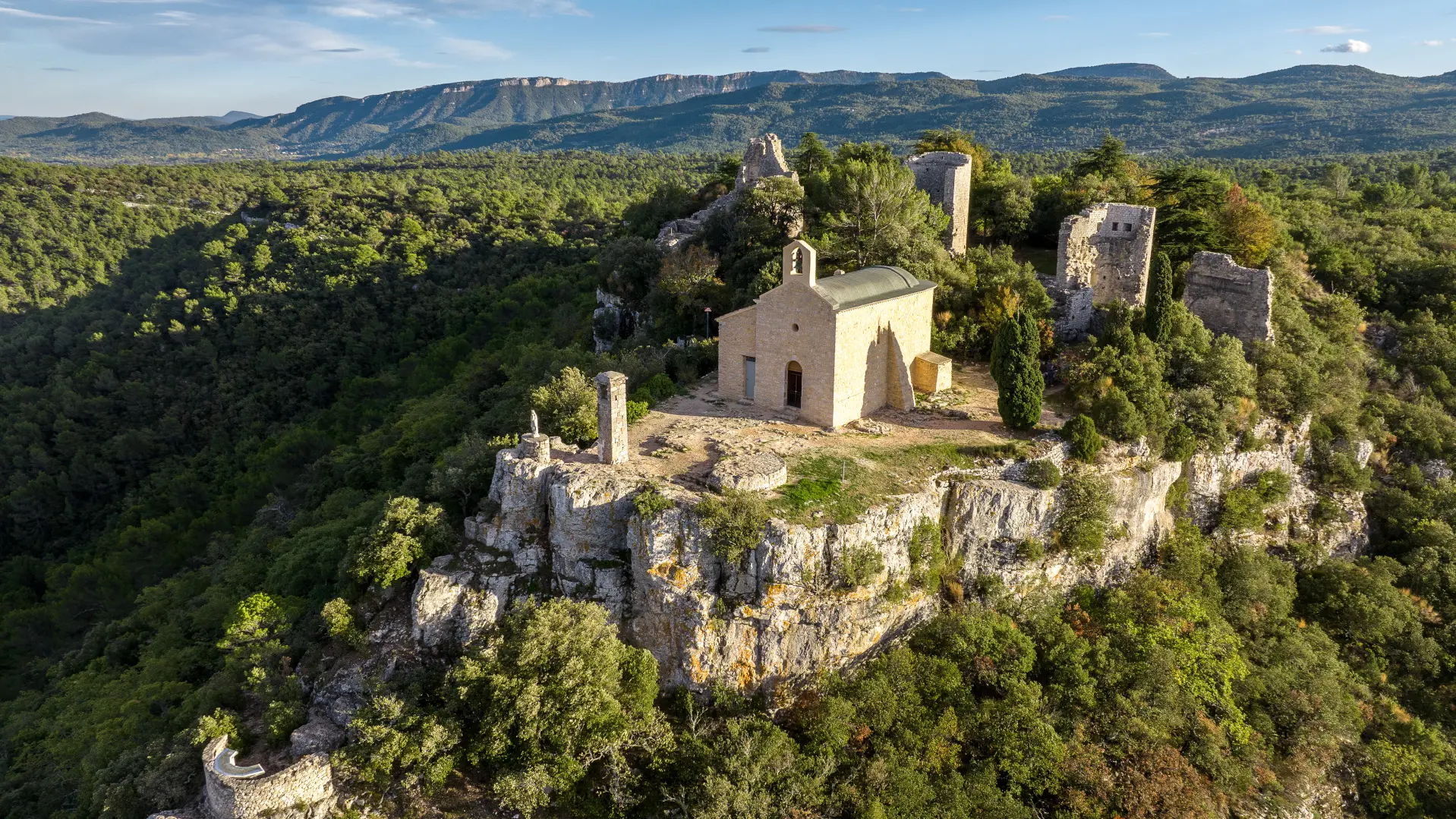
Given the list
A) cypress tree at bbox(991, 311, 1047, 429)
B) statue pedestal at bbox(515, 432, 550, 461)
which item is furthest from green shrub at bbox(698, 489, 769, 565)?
cypress tree at bbox(991, 311, 1047, 429)

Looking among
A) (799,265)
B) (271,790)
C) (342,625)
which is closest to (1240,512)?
(799,265)

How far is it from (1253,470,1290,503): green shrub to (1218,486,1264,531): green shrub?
53 cm

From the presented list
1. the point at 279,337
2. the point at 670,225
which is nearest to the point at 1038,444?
the point at 670,225

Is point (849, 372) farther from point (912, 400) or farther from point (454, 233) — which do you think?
point (454, 233)

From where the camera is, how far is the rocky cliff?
58.6ft

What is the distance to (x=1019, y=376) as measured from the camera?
22.2m

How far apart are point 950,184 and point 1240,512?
17.8 metres

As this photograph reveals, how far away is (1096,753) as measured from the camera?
17.8 m

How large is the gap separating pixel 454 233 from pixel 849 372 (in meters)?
53.0

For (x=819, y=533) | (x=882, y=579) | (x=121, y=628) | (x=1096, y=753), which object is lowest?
(x=121, y=628)

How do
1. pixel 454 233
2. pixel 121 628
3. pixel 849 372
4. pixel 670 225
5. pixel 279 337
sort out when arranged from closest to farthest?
pixel 849 372
pixel 121 628
pixel 670 225
pixel 279 337
pixel 454 233

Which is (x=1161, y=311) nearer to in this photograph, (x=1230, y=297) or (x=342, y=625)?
(x=1230, y=297)

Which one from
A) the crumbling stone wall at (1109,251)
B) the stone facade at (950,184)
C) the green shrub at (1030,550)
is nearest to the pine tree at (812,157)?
the stone facade at (950,184)

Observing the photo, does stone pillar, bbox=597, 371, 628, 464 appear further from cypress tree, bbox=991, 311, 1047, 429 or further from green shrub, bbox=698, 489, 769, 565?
cypress tree, bbox=991, 311, 1047, 429
